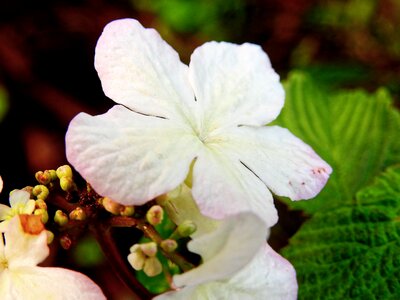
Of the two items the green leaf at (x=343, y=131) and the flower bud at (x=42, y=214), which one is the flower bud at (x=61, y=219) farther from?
the green leaf at (x=343, y=131)

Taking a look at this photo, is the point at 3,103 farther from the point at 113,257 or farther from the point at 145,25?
the point at 113,257

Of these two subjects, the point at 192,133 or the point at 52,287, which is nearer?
the point at 52,287

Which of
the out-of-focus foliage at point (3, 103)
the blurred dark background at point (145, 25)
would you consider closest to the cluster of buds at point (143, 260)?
the blurred dark background at point (145, 25)

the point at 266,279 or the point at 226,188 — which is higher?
the point at 226,188

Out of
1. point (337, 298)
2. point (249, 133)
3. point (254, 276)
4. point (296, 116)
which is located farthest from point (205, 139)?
point (296, 116)

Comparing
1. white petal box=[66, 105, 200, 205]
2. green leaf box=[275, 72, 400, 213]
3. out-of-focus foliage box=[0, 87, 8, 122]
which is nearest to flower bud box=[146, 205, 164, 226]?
white petal box=[66, 105, 200, 205]

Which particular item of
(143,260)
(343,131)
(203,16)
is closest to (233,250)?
(143,260)

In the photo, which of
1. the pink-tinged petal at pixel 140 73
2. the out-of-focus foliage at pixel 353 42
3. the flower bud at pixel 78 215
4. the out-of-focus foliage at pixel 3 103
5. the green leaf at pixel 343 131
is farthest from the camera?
the out-of-focus foliage at pixel 353 42
